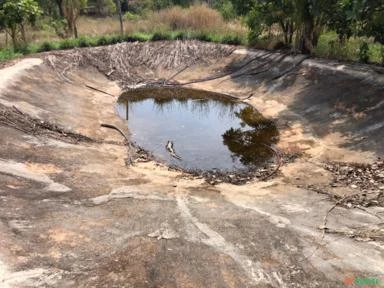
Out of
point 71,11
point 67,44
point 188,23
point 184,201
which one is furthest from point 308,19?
point 71,11

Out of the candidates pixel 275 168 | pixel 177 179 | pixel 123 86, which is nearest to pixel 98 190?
pixel 177 179

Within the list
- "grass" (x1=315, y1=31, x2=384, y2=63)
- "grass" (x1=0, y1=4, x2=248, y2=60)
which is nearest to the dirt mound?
"grass" (x1=0, y1=4, x2=248, y2=60)

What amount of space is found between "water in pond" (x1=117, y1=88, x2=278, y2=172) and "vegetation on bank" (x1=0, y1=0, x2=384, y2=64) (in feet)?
12.2

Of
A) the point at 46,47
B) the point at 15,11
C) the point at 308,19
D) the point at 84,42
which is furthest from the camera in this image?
the point at 84,42

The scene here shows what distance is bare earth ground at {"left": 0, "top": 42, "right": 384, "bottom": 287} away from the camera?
497 centimetres

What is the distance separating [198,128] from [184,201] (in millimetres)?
5361

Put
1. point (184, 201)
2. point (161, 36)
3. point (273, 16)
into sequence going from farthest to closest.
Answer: point (161, 36), point (273, 16), point (184, 201)

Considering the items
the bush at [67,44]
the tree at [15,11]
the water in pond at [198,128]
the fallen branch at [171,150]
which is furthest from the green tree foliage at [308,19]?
the tree at [15,11]

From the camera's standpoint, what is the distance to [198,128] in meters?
12.4

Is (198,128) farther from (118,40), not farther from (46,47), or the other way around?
(118,40)

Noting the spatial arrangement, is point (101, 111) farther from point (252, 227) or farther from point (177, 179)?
point (252, 227)

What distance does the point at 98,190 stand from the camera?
733cm

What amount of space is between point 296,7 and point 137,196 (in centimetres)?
1022

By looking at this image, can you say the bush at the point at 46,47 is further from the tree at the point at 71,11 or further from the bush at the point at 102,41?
the tree at the point at 71,11
